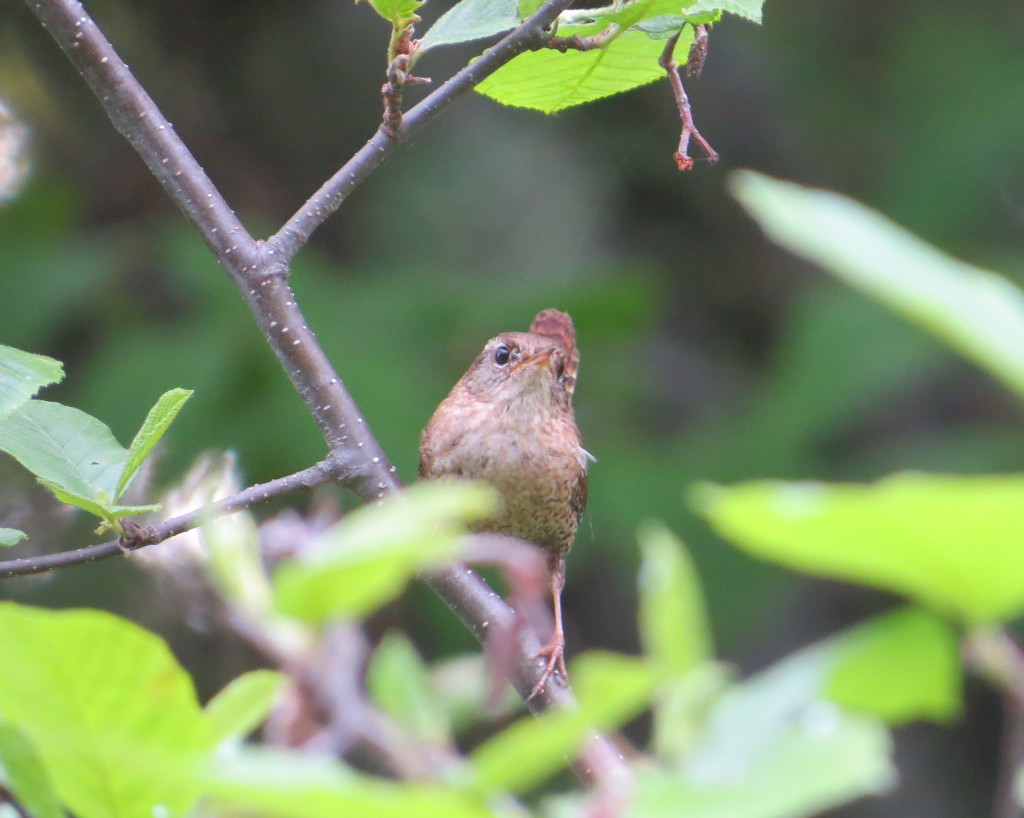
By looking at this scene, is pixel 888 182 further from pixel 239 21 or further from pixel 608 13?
pixel 608 13

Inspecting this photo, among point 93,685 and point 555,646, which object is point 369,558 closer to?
point 93,685

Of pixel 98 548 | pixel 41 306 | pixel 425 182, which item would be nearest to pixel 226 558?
pixel 98 548

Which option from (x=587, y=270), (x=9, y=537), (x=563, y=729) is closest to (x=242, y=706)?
(x=563, y=729)

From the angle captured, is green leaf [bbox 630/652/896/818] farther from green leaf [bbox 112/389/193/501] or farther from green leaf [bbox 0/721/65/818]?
green leaf [bbox 112/389/193/501]

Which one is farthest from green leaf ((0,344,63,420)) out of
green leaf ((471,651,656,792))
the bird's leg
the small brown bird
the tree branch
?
the small brown bird

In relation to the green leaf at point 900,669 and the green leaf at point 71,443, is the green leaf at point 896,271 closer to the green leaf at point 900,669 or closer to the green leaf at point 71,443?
the green leaf at point 900,669
